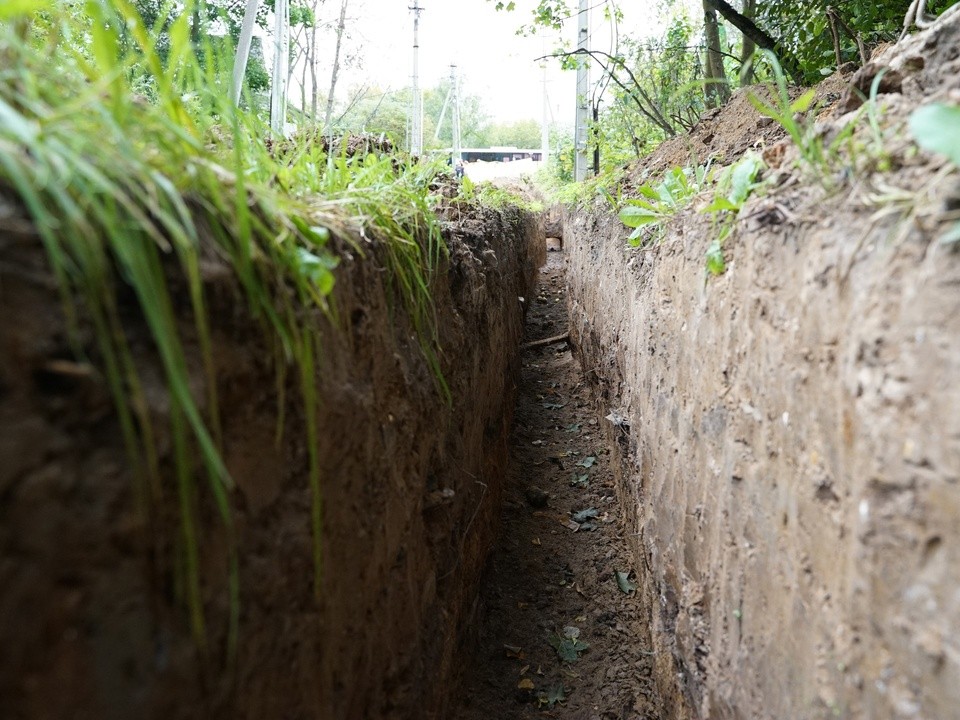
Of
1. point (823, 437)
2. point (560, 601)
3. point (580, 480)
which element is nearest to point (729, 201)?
point (823, 437)

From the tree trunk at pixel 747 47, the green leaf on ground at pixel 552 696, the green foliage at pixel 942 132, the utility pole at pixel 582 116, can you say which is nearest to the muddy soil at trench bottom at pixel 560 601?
the green leaf on ground at pixel 552 696

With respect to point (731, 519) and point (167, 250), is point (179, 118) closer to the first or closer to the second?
point (167, 250)

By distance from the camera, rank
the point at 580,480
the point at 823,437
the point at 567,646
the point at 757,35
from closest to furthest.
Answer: the point at 823,437 < the point at 567,646 < the point at 757,35 < the point at 580,480

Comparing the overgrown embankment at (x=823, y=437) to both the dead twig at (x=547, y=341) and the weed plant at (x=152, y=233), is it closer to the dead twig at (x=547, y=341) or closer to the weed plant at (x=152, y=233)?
the weed plant at (x=152, y=233)

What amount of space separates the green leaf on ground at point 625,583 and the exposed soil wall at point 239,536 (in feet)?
5.03

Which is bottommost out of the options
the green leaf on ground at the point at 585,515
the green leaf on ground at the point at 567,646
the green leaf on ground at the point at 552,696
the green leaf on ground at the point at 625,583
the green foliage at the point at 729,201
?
the green leaf on ground at the point at 552,696

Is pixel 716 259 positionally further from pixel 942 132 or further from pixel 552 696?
pixel 552 696

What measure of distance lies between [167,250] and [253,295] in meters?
0.19

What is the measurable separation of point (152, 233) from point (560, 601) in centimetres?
316

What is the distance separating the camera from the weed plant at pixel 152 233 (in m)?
0.86

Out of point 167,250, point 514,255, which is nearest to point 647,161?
point 514,255

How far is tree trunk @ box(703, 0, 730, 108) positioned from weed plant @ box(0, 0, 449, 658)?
5670 mm

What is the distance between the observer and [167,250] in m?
0.97

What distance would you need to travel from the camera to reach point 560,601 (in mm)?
3562
